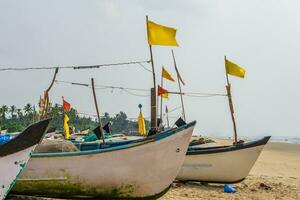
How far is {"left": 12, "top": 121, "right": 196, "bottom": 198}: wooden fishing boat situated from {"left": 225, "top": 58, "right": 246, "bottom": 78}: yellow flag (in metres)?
5.76

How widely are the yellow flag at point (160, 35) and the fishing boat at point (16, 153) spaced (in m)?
4.06

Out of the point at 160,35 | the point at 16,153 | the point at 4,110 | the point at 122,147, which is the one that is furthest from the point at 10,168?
the point at 4,110

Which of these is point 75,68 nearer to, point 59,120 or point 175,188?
point 175,188

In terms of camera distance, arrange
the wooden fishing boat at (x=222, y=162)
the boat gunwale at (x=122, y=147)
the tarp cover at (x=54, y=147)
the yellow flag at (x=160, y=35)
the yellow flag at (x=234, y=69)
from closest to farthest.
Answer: the boat gunwale at (x=122, y=147) < the tarp cover at (x=54, y=147) < the yellow flag at (x=160, y=35) < the wooden fishing boat at (x=222, y=162) < the yellow flag at (x=234, y=69)

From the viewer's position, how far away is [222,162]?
42.8 ft

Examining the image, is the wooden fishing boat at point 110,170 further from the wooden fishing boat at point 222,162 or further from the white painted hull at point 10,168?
the wooden fishing boat at point 222,162

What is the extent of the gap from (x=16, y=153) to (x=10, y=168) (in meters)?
0.32

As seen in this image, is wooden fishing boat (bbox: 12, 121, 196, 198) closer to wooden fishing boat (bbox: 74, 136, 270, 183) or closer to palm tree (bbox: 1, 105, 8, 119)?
wooden fishing boat (bbox: 74, 136, 270, 183)

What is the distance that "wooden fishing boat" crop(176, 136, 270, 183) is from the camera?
1298 cm

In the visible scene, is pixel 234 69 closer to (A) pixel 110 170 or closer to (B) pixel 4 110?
(A) pixel 110 170

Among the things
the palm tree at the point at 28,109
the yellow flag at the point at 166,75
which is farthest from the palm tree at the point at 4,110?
the yellow flag at the point at 166,75

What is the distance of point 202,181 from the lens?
13.3 meters

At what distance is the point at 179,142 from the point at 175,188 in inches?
153

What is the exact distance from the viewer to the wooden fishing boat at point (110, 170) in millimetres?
8633
